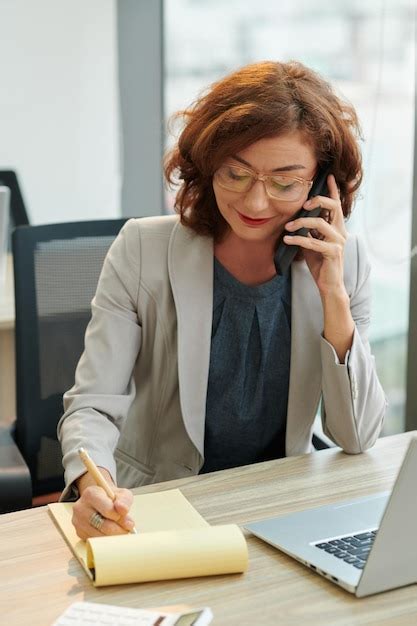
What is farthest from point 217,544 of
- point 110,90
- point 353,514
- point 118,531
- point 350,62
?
point 110,90

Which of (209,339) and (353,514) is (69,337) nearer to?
(209,339)

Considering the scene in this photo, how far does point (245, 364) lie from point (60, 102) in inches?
83.1

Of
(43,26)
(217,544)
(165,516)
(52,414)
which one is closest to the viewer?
(217,544)

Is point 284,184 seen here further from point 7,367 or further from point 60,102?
point 60,102

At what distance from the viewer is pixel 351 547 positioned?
1.30 meters

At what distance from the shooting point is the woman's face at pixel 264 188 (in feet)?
5.30

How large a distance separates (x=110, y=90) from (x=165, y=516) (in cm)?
257

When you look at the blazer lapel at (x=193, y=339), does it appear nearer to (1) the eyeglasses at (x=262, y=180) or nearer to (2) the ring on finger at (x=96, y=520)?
(1) the eyeglasses at (x=262, y=180)

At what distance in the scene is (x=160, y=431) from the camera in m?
1.81

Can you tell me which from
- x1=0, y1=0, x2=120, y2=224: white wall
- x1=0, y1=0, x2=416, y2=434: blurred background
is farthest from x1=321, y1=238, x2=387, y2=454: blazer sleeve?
x1=0, y1=0, x2=120, y2=224: white wall

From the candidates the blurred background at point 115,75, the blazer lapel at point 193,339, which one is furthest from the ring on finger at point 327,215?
the blurred background at point 115,75

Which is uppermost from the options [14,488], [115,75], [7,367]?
[115,75]

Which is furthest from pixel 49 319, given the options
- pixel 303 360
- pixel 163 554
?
pixel 163 554

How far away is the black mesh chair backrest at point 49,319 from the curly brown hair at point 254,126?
0.32 meters
